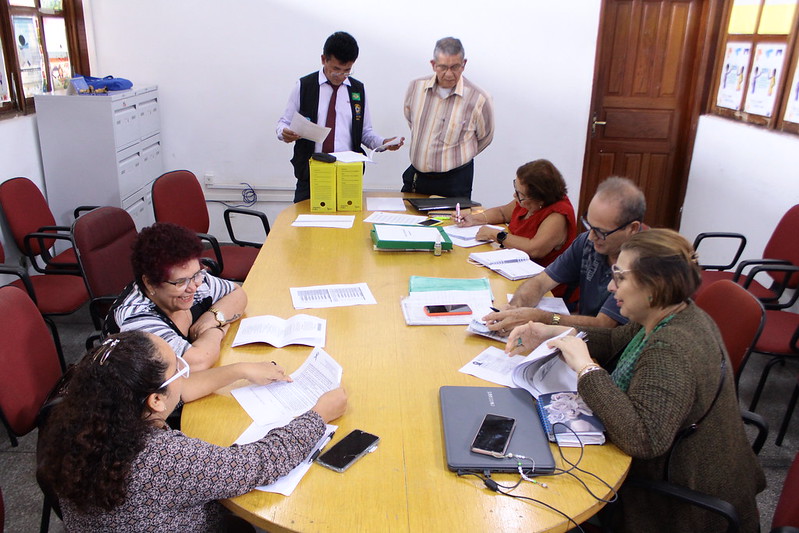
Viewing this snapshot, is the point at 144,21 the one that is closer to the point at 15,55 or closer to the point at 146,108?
the point at 146,108

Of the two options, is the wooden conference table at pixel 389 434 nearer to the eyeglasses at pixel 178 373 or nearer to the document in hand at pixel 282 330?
the document in hand at pixel 282 330

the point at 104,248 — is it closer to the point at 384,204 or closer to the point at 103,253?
the point at 103,253

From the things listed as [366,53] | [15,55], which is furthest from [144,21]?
[366,53]

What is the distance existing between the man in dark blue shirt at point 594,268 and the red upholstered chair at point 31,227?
241 cm

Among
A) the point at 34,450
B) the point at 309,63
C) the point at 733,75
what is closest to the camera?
the point at 34,450

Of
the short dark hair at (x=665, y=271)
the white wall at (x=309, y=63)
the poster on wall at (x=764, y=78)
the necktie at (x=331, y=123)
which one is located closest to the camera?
the short dark hair at (x=665, y=271)

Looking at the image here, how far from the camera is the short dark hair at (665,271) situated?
5.06 feet

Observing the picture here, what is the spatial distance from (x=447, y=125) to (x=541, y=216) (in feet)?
3.66

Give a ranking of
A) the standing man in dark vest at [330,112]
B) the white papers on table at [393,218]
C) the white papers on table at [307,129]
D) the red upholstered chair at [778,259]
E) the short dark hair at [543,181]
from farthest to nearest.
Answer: the standing man in dark vest at [330,112]
the white papers on table at [307,129]
the white papers on table at [393,218]
the red upholstered chair at [778,259]
the short dark hair at [543,181]

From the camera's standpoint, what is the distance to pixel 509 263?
2.80 meters

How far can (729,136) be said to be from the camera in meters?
4.57

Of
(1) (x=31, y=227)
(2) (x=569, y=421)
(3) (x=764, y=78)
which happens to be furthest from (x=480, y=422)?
(3) (x=764, y=78)

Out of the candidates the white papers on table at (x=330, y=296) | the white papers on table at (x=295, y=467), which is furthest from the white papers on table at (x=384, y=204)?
the white papers on table at (x=295, y=467)

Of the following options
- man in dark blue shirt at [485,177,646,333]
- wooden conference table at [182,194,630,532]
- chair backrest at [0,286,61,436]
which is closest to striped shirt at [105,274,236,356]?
wooden conference table at [182,194,630,532]
